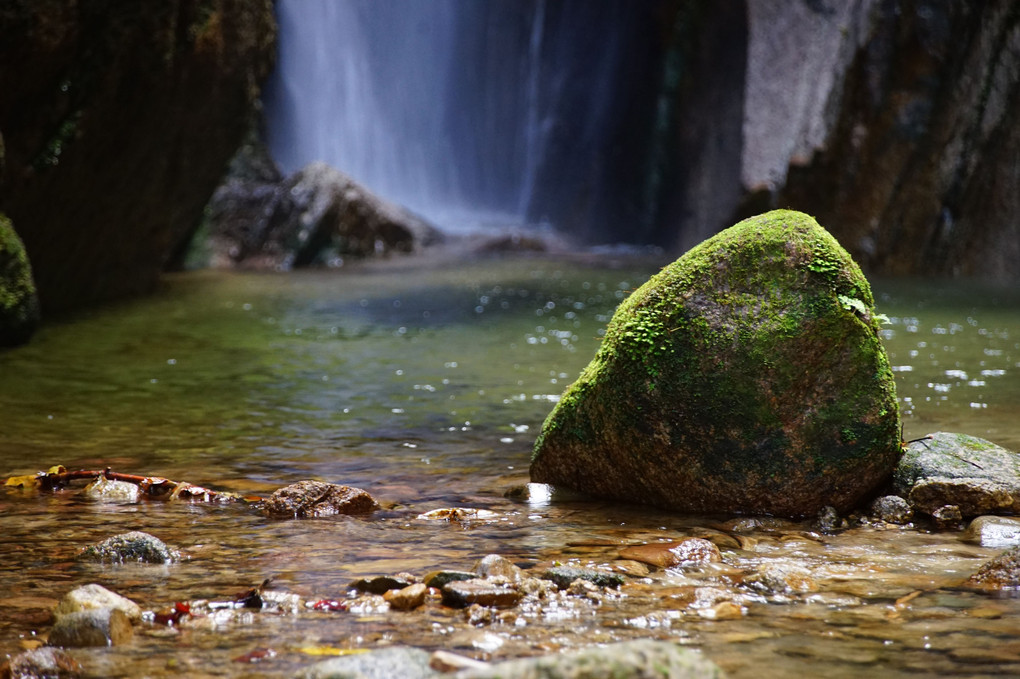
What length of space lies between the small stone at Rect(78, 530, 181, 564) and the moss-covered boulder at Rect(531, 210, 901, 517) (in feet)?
6.38

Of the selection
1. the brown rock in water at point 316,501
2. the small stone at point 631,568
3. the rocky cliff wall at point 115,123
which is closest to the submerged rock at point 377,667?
the small stone at point 631,568

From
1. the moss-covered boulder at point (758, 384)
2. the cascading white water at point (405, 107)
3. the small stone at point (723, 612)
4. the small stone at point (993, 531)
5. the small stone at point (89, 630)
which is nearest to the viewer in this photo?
the small stone at point (89, 630)

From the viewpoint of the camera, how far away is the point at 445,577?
315cm

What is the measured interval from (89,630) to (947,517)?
329cm

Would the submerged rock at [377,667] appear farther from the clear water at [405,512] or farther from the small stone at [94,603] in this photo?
the small stone at [94,603]

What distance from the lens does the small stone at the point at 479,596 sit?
300 centimetres

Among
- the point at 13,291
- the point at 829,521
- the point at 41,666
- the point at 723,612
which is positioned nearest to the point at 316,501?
the point at 41,666

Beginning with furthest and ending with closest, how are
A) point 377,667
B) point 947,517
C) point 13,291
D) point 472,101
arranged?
1. point 472,101
2. point 13,291
3. point 947,517
4. point 377,667

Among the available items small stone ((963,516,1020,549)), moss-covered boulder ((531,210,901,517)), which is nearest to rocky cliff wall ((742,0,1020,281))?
moss-covered boulder ((531,210,901,517))

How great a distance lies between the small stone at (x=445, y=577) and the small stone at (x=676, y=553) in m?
0.68

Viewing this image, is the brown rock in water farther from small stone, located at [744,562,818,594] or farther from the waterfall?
the waterfall

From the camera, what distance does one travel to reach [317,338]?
10.1 m

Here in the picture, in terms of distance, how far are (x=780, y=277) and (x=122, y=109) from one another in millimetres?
9055

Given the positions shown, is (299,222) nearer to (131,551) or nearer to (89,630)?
(131,551)
